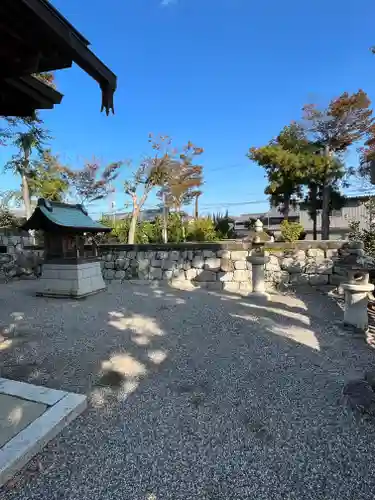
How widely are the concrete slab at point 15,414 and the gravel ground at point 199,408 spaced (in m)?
0.23

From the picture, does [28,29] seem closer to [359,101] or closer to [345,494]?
[345,494]

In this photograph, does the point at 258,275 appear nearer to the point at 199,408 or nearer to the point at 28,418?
the point at 199,408

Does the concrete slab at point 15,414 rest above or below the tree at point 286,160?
below

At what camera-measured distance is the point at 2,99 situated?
72.5 inches

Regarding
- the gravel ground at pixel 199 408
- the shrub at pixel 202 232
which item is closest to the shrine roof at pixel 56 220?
the gravel ground at pixel 199 408

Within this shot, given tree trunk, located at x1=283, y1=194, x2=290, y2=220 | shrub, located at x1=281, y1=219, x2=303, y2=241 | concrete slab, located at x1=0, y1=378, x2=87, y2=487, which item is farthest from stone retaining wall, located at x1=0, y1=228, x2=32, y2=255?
tree trunk, located at x1=283, y1=194, x2=290, y2=220

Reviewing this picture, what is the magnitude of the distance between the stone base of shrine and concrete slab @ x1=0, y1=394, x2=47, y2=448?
3.68m

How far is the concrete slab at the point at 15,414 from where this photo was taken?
1.62 metres

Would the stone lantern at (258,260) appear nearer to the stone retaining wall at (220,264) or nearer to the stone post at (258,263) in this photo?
the stone post at (258,263)

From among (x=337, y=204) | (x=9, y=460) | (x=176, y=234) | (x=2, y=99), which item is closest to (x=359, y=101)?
(x=337, y=204)

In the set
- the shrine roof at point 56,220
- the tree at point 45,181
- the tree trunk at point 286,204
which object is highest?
the tree at point 45,181

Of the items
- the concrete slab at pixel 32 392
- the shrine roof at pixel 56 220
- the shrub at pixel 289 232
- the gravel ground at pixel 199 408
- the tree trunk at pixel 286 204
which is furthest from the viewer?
the tree trunk at pixel 286 204

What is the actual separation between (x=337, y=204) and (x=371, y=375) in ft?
43.9

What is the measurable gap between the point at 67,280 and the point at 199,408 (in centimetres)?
443
